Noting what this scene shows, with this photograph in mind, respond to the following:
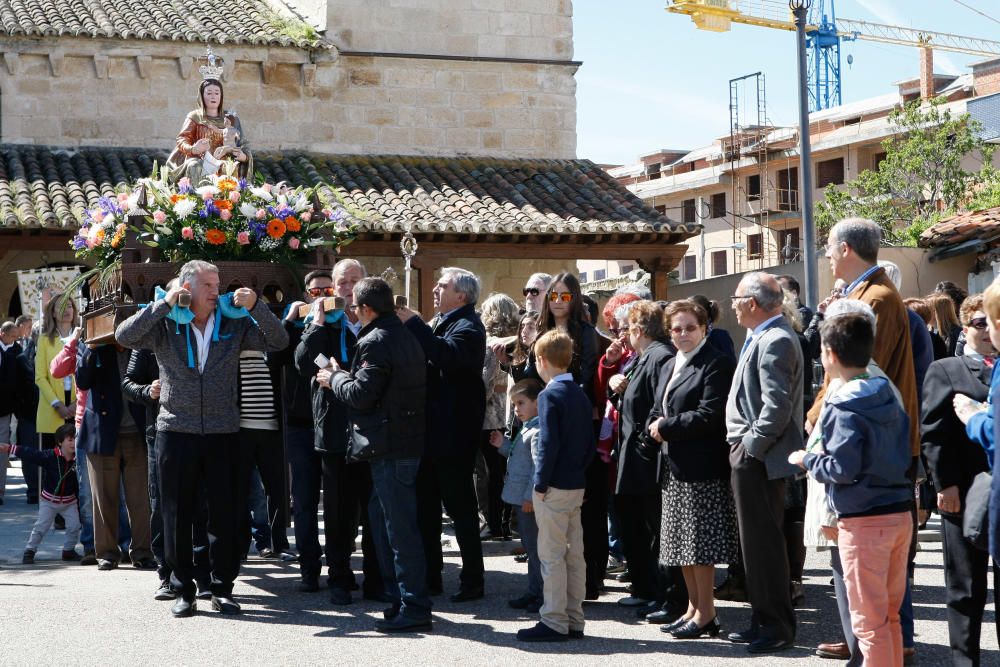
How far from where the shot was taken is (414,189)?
2028cm

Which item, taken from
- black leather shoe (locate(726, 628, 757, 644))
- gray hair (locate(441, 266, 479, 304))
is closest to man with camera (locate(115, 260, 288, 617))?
gray hair (locate(441, 266, 479, 304))

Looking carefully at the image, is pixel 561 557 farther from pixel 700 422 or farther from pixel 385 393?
pixel 385 393

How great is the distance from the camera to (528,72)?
22.6 meters

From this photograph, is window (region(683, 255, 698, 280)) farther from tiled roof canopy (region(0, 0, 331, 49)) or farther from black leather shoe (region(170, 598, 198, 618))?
black leather shoe (region(170, 598, 198, 618))

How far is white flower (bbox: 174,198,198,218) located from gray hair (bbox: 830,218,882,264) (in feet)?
13.7

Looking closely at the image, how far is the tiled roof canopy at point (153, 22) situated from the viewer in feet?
66.2

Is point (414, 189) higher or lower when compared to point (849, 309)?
higher

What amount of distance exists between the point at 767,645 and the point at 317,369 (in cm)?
314

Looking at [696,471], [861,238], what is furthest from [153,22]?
[861,238]

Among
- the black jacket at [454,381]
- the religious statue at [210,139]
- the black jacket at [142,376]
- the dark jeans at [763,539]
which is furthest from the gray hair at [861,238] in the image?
the religious statue at [210,139]

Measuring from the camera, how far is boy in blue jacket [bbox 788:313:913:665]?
541 cm

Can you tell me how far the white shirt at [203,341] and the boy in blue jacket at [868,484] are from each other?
12.1 feet

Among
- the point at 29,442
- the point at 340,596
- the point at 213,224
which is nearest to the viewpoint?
the point at 340,596

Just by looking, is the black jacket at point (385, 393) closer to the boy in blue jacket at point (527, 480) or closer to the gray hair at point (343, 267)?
the boy in blue jacket at point (527, 480)
